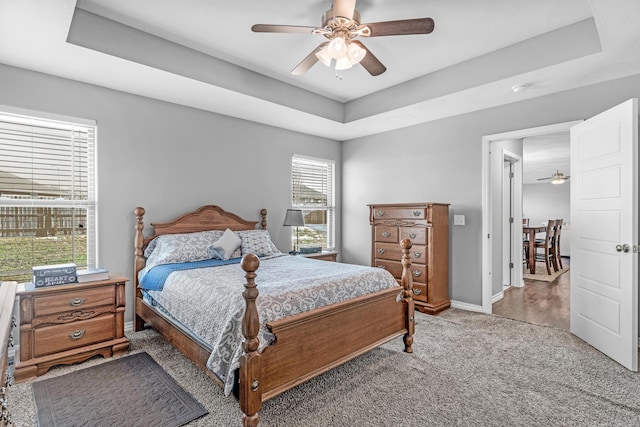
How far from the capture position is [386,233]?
4.43 meters

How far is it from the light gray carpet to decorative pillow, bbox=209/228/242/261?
0.98 meters

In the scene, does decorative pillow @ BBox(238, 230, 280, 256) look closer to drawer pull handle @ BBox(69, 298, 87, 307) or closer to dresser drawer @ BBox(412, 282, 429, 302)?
drawer pull handle @ BBox(69, 298, 87, 307)

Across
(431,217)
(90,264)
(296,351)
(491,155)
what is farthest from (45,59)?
(491,155)

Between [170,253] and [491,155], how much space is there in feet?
13.1

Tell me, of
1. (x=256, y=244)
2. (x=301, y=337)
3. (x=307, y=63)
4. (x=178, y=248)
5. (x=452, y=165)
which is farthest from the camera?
(x=452, y=165)

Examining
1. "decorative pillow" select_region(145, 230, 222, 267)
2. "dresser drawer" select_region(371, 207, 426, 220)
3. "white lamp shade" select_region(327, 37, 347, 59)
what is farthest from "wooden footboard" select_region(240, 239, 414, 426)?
"decorative pillow" select_region(145, 230, 222, 267)

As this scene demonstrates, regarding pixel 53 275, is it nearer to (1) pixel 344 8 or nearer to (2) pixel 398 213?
(1) pixel 344 8

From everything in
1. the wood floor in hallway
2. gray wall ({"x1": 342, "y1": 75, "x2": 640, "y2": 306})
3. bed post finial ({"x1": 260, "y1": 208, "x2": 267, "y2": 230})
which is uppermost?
gray wall ({"x1": 342, "y1": 75, "x2": 640, "y2": 306})

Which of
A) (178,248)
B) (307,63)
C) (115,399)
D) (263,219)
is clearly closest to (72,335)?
(115,399)

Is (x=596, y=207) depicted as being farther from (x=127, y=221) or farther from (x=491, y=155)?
(x=127, y=221)

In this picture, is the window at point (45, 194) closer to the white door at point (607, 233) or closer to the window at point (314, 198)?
the window at point (314, 198)

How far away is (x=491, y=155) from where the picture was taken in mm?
4344

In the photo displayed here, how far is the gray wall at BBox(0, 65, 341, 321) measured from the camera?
3201 mm

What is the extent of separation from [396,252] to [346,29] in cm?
277
